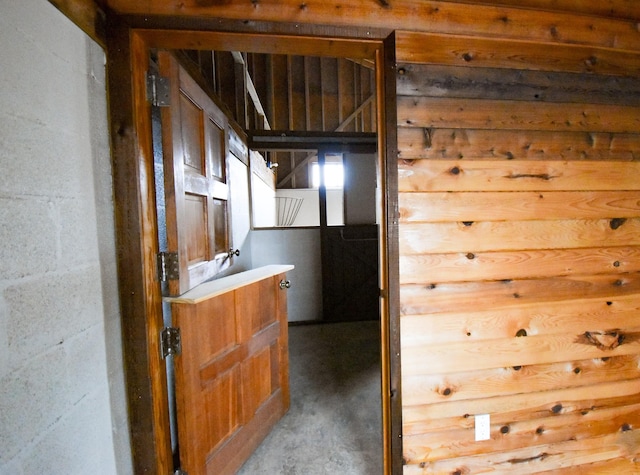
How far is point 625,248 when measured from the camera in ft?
4.15

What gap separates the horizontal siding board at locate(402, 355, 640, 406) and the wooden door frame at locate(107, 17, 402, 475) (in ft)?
0.44

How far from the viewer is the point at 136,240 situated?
0.96 metres

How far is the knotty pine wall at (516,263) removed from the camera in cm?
115

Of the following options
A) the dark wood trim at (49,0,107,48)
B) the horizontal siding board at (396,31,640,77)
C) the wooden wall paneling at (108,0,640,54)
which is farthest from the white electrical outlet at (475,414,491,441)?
the dark wood trim at (49,0,107,48)

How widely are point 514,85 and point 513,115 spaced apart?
135 mm

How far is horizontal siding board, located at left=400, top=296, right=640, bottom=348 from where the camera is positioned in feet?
3.83

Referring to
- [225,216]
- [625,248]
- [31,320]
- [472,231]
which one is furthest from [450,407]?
[225,216]

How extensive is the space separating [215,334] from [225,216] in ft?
2.60

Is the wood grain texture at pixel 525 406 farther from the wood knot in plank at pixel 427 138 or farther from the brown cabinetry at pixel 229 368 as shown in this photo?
the wood knot in plank at pixel 427 138

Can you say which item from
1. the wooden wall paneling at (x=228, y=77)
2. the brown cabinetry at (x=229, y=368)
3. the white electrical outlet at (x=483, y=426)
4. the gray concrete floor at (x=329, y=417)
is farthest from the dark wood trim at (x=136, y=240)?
the wooden wall paneling at (x=228, y=77)

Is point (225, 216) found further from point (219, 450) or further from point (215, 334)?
point (219, 450)

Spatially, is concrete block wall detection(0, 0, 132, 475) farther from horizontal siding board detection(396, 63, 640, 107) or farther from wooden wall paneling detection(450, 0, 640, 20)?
wooden wall paneling detection(450, 0, 640, 20)

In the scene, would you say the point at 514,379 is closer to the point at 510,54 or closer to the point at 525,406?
the point at 525,406

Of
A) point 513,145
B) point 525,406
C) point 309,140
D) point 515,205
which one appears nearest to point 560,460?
A: point 525,406
